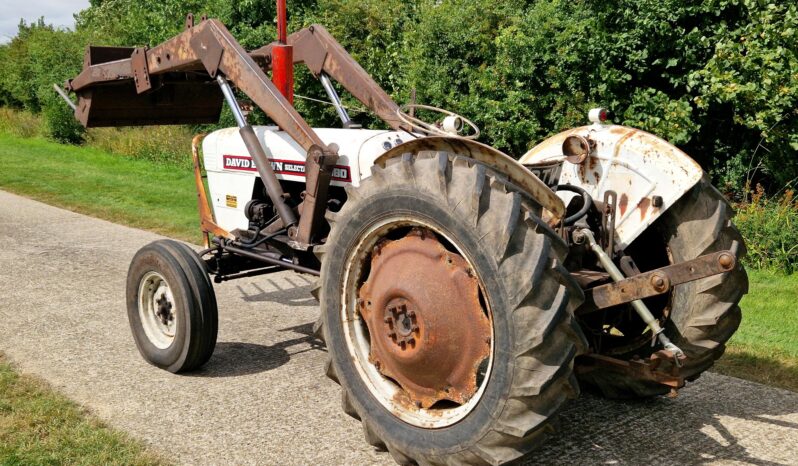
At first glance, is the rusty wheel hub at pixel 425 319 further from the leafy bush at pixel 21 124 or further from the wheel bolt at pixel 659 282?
the leafy bush at pixel 21 124

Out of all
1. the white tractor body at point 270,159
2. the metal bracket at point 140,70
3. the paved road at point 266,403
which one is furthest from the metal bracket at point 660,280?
the metal bracket at point 140,70

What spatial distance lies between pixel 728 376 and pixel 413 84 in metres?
7.02

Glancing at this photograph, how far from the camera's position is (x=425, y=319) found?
136 inches

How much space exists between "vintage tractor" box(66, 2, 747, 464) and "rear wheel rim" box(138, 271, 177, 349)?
0.5 inches

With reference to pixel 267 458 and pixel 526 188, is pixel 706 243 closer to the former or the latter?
pixel 526 188

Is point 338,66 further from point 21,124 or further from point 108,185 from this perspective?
point 21,124

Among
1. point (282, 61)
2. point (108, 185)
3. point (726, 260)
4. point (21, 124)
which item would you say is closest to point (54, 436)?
point (282, 61)

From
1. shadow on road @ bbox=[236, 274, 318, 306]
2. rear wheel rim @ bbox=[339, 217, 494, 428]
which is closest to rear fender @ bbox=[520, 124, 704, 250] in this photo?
rear wheel rim @ bbox=[339, 217, 494, 428]

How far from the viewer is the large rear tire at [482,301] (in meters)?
3.05

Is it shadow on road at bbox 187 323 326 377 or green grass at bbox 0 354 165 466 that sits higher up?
green grass at bbox 0 354 165 466

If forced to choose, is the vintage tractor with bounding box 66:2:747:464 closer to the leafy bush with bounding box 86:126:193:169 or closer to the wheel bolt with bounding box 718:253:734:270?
the wheel bolt with bounding box 718:253:734:270

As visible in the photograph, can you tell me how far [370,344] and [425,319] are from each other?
479 millimetres

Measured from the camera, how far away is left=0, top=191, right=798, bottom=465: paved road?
402 centimetres

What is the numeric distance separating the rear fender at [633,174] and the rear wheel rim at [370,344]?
3.25ft
